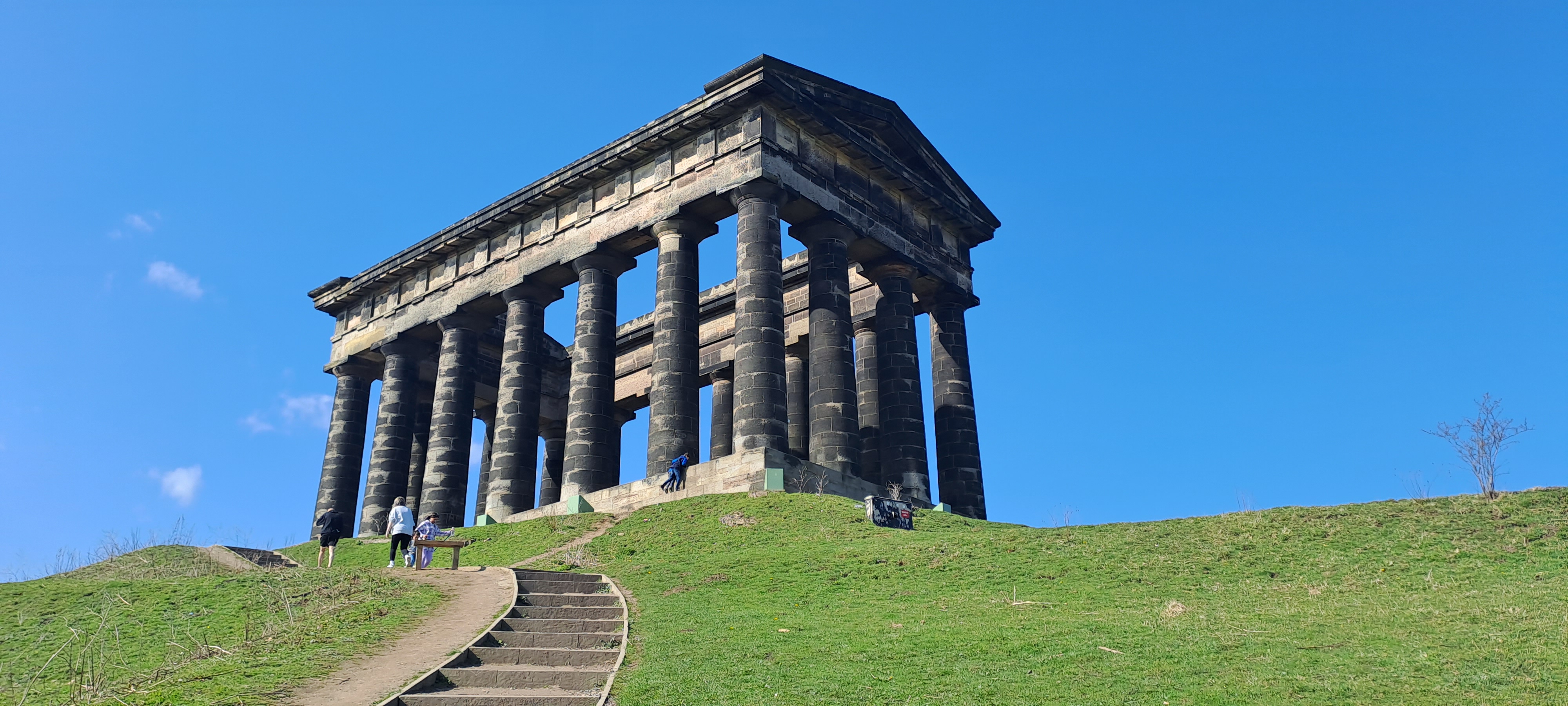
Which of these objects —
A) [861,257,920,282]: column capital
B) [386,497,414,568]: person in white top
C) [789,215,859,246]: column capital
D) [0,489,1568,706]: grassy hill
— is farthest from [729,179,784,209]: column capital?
[386,497,414,568]: person in white top

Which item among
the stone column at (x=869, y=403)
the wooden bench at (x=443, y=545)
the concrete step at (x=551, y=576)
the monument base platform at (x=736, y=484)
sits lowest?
the concrete step at (x=551, y=576)

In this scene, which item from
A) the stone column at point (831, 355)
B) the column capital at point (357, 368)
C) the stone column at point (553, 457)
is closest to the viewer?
the stone column at point (831, 355)

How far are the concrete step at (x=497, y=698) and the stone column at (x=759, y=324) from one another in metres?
17.8

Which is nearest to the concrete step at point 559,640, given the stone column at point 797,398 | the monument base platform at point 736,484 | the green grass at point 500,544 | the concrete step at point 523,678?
the concrete step at point 523,678

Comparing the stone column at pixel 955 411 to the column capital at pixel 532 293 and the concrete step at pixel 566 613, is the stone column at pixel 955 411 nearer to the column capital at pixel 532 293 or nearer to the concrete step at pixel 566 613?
the column capital at pixel 532 293

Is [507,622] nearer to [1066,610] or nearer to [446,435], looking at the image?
[1066,610]

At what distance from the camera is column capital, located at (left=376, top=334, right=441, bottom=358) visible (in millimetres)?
47000

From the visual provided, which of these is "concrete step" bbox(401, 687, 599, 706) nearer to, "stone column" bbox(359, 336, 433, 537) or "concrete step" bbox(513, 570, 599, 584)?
"concrete step" bbox(513, 570, 599, 584)

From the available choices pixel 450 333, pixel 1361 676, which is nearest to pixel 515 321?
pixel 450 333

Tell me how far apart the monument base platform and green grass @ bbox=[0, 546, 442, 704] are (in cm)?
1124

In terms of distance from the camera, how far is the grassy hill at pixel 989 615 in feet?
42.3

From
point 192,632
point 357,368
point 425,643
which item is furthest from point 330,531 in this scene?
point 357,368

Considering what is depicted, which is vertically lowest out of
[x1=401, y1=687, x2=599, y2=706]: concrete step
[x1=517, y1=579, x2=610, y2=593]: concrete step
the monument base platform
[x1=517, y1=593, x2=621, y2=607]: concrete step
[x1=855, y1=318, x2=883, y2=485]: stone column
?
[x1=401, y1=687, x2=599, y2=706]: concrete step

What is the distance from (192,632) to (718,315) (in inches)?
1287
